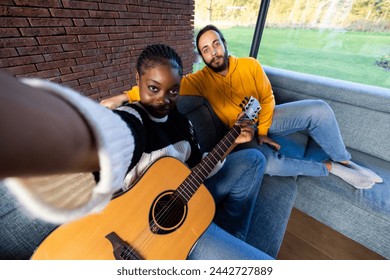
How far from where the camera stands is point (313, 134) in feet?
3.97

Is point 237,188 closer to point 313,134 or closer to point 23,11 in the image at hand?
point 313,134

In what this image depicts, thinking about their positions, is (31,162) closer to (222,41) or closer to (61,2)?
(222,41)

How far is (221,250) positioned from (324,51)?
5.02 meters

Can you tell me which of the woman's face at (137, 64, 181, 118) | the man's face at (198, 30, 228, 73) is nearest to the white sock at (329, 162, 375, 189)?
the man's face at (198, 30, 228, 73)

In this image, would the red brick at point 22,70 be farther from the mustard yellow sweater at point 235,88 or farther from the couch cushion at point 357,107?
the couch cushion at point 357,107

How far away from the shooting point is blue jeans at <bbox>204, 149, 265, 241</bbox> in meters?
0.93

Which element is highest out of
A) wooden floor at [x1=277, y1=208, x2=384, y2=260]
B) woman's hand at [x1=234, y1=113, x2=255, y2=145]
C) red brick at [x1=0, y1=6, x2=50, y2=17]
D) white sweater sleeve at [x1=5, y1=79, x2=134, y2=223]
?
red brick at [x1=0, y1=6, x2=50, y2=17]

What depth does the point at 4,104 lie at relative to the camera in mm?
154

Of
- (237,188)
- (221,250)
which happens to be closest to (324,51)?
(237,188)

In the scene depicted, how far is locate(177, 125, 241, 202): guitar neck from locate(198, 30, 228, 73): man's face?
0.57 metres

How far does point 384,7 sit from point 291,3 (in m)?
1.15

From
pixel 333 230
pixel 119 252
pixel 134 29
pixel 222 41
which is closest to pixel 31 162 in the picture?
pixel 119 252

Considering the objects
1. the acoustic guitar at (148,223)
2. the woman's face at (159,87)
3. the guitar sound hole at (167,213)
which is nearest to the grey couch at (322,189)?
the acoustic guitar at (148,223)

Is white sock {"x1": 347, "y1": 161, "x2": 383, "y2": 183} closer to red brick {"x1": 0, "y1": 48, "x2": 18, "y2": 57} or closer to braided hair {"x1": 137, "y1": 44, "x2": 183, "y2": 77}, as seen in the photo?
braided hair {"x1": 137, "y1": 44, "x2": 183, "y2": 77}
